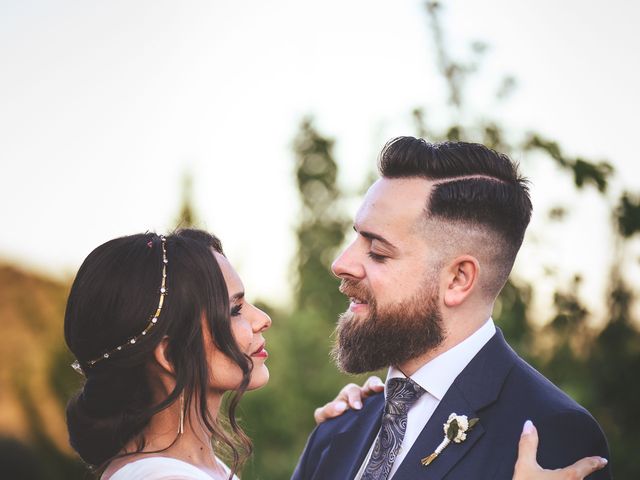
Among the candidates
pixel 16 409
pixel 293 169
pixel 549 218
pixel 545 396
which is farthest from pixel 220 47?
pixel 545 396

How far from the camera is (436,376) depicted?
3803 millimetres

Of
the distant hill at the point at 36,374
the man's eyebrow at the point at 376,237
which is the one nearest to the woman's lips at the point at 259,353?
the man's eyebrow at the point at 376,237

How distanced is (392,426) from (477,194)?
3.84ft

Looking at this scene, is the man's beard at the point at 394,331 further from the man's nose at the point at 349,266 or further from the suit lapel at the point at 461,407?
the suit lapel at the point at 461,407

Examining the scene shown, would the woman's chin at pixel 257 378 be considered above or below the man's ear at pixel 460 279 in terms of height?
below

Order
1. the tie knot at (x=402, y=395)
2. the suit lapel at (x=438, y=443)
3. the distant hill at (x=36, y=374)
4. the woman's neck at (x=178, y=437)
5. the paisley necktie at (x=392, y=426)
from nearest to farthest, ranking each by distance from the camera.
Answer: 1. the suit lapel at (x=438, y=443)
2. the woman's neck at (x=178, y=437)
3. the paisley necktie at (x=392, y=426)
4. the tie knot at (x=402, y=395)
5. the distant hill at (x=36, y=374)

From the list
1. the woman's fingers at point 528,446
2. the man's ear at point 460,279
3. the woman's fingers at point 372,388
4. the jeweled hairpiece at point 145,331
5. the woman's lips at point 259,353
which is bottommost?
the woman's fingers at point 372,388

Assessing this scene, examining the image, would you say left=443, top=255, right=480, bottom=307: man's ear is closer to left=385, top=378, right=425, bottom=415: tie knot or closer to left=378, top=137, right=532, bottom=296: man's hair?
left=378, top=137, right=532, bottom=296: man's hair

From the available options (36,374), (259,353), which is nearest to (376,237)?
A: (259,353)

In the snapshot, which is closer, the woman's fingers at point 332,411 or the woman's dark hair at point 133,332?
the woman's dark hair at point 133,332

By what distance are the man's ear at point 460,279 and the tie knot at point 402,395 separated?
42 cm

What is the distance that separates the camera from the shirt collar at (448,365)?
3.78 m

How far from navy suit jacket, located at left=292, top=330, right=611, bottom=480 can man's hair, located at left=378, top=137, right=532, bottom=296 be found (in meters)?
0.46

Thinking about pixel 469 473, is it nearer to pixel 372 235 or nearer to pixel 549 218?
pixel 372 235
